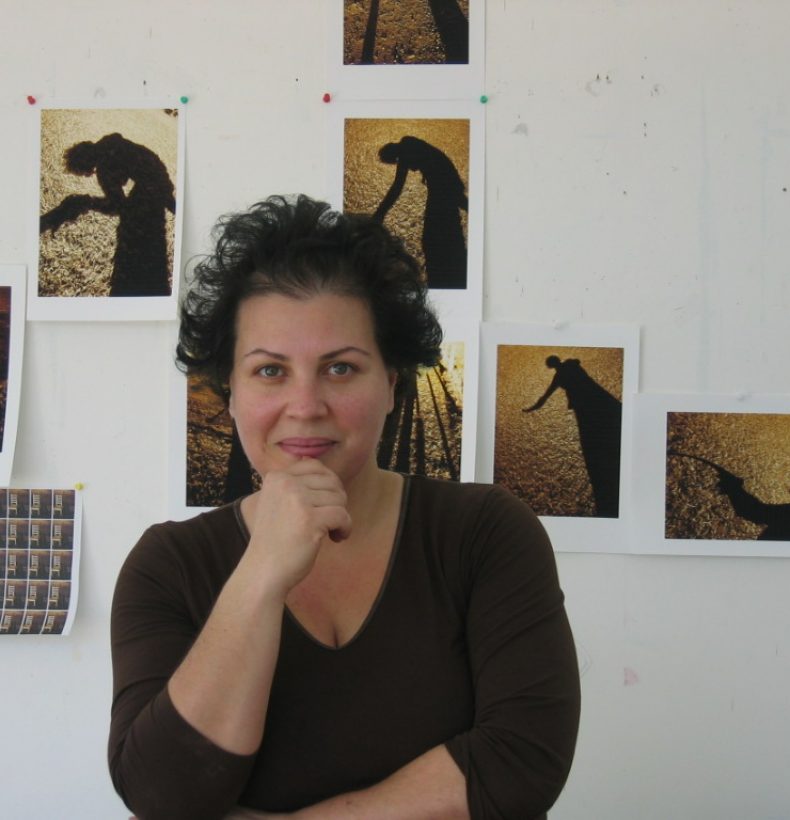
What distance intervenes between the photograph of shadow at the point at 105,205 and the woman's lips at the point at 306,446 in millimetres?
682

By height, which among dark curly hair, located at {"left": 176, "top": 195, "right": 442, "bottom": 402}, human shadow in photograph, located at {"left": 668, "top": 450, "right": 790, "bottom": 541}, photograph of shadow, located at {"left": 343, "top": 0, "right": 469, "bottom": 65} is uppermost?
photograph of shadow, located at {"left": 343, "top": 0, "right": 469, "bottom": 65}

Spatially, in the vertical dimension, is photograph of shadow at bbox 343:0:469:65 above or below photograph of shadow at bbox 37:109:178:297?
above

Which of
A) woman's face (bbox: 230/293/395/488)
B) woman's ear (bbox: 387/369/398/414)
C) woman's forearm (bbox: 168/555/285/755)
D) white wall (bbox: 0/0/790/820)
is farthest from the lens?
white wall (bbox: 0/0/790/820)

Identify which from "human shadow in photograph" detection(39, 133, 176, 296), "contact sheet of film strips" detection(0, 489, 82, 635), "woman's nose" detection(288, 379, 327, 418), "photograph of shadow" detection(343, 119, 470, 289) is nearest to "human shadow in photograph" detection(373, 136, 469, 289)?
"photograph of shadow" detection(343, 119, 470, 289)

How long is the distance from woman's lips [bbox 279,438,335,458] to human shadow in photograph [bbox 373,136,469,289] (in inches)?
24.5

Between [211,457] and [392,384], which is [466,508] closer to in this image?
[392,384]

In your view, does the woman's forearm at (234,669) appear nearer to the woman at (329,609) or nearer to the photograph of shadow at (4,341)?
the woman at (329,609)

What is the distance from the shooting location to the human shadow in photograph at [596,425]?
1.50 metres

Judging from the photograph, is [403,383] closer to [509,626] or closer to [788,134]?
[509,626]

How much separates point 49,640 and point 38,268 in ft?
2.23

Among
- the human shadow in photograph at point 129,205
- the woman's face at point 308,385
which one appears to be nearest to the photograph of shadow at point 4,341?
the human shadow in photograph at point 129,205

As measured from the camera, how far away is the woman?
33.8 inches

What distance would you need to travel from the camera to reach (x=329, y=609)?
990mm

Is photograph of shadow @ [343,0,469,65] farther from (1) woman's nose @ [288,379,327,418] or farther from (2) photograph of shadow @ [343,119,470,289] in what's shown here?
(1) woman's nose @ [288,379,327,418]
